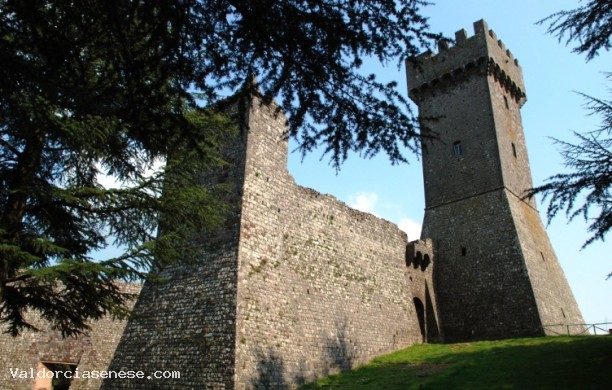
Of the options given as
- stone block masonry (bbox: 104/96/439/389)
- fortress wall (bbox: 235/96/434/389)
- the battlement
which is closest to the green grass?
fortress wall (bbox: 235/96/434/389)

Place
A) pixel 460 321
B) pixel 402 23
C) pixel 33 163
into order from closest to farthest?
pixel 402 23
pixel 33 163
pixel 460 321

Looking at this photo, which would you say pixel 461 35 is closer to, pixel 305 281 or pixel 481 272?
pixel 481 272

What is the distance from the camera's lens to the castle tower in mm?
18688

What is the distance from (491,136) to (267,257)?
42.8ft

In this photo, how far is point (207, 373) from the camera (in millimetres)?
10969

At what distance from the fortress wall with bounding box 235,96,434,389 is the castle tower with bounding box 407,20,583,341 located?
100 inches

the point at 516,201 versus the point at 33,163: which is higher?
the point at 516,201

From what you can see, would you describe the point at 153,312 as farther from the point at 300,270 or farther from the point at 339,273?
the point at 339,273

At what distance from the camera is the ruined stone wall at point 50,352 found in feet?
48.5

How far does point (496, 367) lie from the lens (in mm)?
12938

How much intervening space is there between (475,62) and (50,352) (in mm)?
20219

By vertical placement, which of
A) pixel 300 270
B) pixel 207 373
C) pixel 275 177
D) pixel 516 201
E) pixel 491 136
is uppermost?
pixel 491 136

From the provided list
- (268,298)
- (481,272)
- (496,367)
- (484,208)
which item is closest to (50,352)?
(268,298)

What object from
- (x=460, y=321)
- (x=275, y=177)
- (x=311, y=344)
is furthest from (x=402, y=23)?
(x=460, y=321)
